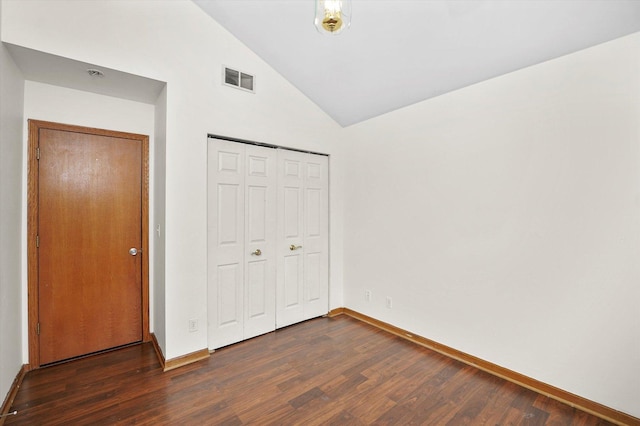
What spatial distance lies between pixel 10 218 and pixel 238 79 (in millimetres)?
2240

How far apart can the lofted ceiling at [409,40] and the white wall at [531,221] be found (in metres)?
0.17

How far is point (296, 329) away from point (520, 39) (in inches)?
137

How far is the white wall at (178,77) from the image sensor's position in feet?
7.14

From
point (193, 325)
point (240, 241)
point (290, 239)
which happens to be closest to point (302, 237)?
point (290, 239)

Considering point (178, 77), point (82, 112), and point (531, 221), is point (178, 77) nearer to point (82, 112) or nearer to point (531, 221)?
point (82, 112)

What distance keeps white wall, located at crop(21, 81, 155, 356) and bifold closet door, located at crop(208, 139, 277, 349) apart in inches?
29.6

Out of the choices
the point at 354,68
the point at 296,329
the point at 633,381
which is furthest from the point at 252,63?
the point at 633,381

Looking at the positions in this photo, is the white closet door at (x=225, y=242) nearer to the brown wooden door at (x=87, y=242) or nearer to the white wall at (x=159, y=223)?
the white wall at (x=159, y=223)

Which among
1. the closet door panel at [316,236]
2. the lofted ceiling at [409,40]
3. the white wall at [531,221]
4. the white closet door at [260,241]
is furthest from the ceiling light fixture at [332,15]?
the closet door panel at [316,236]

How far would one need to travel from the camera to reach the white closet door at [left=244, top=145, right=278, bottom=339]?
321 cm

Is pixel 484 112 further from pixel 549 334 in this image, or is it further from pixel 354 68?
pixel 549 334

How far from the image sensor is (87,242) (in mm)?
2816

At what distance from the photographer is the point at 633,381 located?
1.93m

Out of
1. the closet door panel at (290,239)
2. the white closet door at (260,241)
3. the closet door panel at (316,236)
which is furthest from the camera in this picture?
the closet door panel at (316,236)
